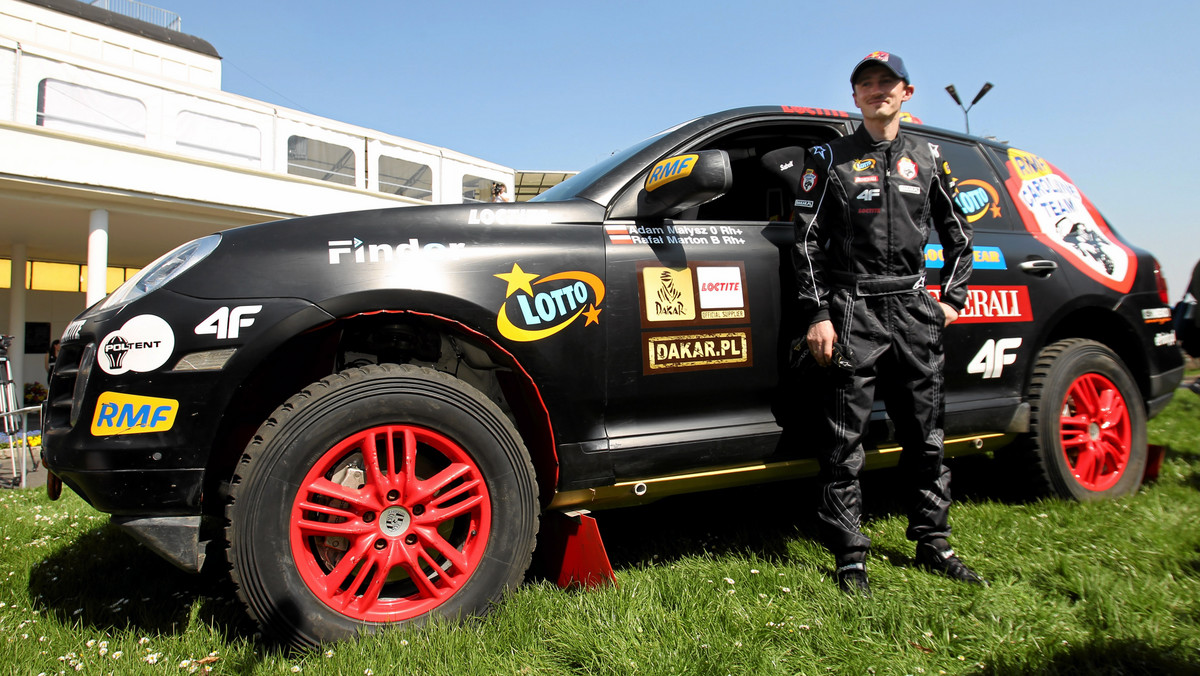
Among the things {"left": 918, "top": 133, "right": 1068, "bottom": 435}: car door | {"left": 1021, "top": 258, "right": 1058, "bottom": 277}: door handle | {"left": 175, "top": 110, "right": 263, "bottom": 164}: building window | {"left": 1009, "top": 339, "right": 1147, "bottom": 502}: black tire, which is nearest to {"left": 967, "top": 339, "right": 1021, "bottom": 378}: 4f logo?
{"left": 918, "top": 133, "right": 1068, "bottom": 435}: car door

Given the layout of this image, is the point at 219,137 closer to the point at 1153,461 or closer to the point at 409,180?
the point at 409,180

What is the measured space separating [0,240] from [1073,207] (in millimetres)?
15970

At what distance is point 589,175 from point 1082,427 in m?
2.62

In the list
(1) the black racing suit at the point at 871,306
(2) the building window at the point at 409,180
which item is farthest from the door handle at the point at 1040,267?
(2) the building window at the point at 409,180

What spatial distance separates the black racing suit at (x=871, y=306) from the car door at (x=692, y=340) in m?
0.18

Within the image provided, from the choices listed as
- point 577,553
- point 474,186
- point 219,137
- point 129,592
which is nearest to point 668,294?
point 577,553

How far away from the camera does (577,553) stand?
2133 mm

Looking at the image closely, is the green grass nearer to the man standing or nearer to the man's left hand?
the man standing

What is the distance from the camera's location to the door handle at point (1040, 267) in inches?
116

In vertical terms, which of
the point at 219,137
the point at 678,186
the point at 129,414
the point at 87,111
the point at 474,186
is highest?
the point at 474,186

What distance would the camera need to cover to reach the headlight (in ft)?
6.10

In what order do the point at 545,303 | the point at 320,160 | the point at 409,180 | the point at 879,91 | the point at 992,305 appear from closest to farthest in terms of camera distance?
the point at 545,303 → the point at 879,91 → the point at 992,305 → the point at 320,160 → the point at 409,180

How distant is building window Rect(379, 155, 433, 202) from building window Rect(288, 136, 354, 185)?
0.85 metres

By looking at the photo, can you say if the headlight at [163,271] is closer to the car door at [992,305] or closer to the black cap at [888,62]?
the black cap at [888,62]
